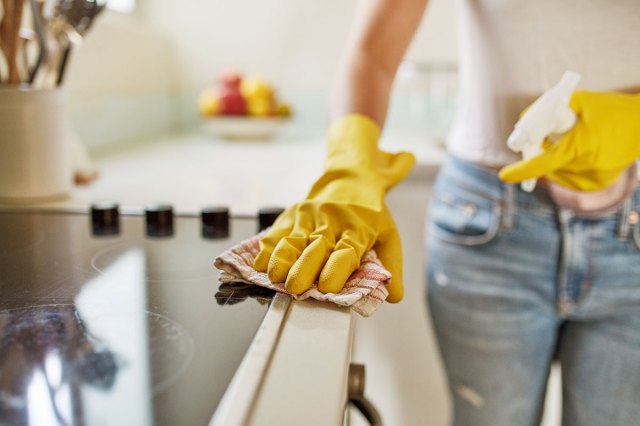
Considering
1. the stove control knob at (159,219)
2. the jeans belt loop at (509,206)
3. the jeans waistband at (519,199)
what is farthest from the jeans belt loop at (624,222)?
the stove control knob at (159,219)

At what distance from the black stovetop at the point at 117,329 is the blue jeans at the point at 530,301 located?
32 centimetres

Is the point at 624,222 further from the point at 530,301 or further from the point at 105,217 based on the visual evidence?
the point at 105,217

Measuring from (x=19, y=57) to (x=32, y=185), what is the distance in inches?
6.8

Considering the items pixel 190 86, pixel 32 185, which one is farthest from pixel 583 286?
pixel 190 86

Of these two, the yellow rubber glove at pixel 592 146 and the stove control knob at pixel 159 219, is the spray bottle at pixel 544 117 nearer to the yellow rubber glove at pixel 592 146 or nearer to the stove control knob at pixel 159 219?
the yellow rubber glove at pixel 592 146

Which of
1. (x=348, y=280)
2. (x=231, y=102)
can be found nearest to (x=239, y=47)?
(x=231, y=102)

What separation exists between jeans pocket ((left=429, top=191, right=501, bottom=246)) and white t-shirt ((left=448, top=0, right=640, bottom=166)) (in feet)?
0.17

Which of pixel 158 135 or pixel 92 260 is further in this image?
pixel 158 135

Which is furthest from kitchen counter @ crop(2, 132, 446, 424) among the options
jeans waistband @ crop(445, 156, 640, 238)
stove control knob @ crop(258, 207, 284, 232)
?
jeans waistband @ crop(445, 156, 640, 238)

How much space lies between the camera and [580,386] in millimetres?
806

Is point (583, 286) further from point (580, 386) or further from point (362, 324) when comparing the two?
point (362, 324)

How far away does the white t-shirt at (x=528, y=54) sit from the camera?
27.6 inches

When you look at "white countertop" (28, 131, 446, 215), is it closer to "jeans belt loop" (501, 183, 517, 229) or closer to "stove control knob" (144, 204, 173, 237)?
"stove control knob" (144, 204, 173, 237)

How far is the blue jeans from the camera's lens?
0.75 meters
